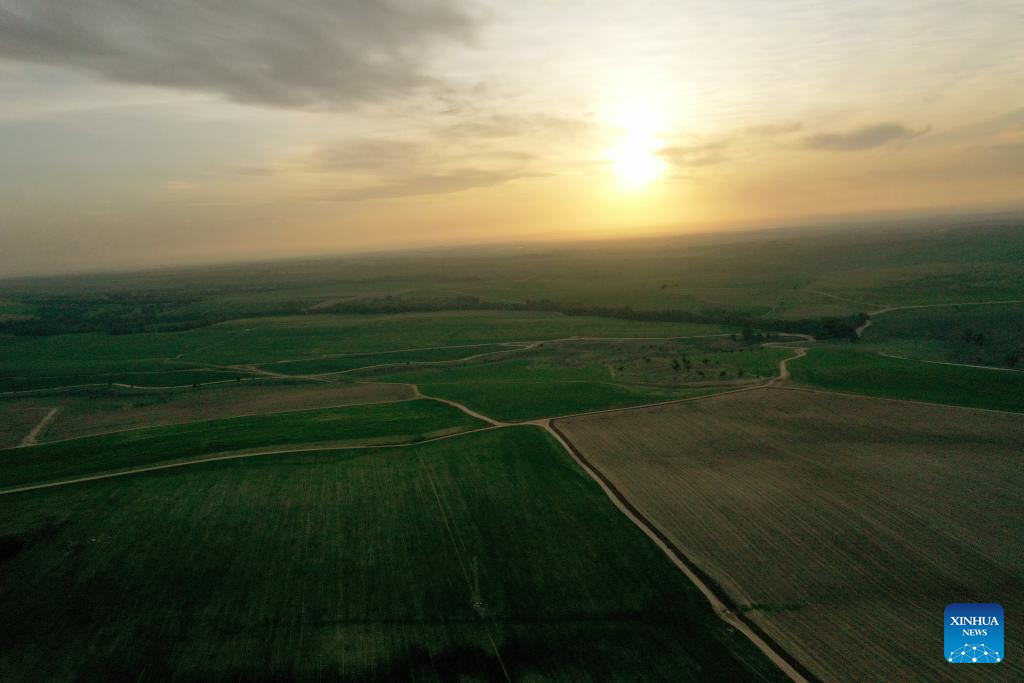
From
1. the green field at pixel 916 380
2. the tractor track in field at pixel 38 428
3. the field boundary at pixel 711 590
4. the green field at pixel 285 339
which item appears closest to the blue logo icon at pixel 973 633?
the field boundary at pixel 711 590

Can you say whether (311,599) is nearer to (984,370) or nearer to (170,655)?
(170,655)

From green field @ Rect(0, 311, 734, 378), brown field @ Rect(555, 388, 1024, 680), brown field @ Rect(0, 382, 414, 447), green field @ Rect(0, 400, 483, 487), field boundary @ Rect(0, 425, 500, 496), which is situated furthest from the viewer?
green field @ Rect(0, 311, 734, 378)

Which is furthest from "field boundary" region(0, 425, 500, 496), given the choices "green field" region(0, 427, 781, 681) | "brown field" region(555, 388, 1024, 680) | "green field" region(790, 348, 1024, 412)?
"green field" region(790, 348, 1024, 412)

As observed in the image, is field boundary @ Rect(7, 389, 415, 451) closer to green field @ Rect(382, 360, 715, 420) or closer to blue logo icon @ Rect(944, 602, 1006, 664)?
green field @ Rect(382, 360, 715, 420)

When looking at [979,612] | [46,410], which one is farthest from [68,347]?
[979,612]

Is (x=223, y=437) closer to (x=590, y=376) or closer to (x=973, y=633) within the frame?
(x=590, y=376)

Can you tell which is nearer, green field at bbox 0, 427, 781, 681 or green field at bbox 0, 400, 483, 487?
green field at bbox 0, 427, 781, 681

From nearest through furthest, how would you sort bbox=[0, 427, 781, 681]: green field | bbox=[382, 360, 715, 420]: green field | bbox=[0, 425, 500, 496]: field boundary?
bbox=[0, 427, 781, 681]: green field → bbox=[0, 425, 500, 496]: field boundary → bbox=[382, 360, 715, 420]: green field

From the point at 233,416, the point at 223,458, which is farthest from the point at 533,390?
the point at 233,416
